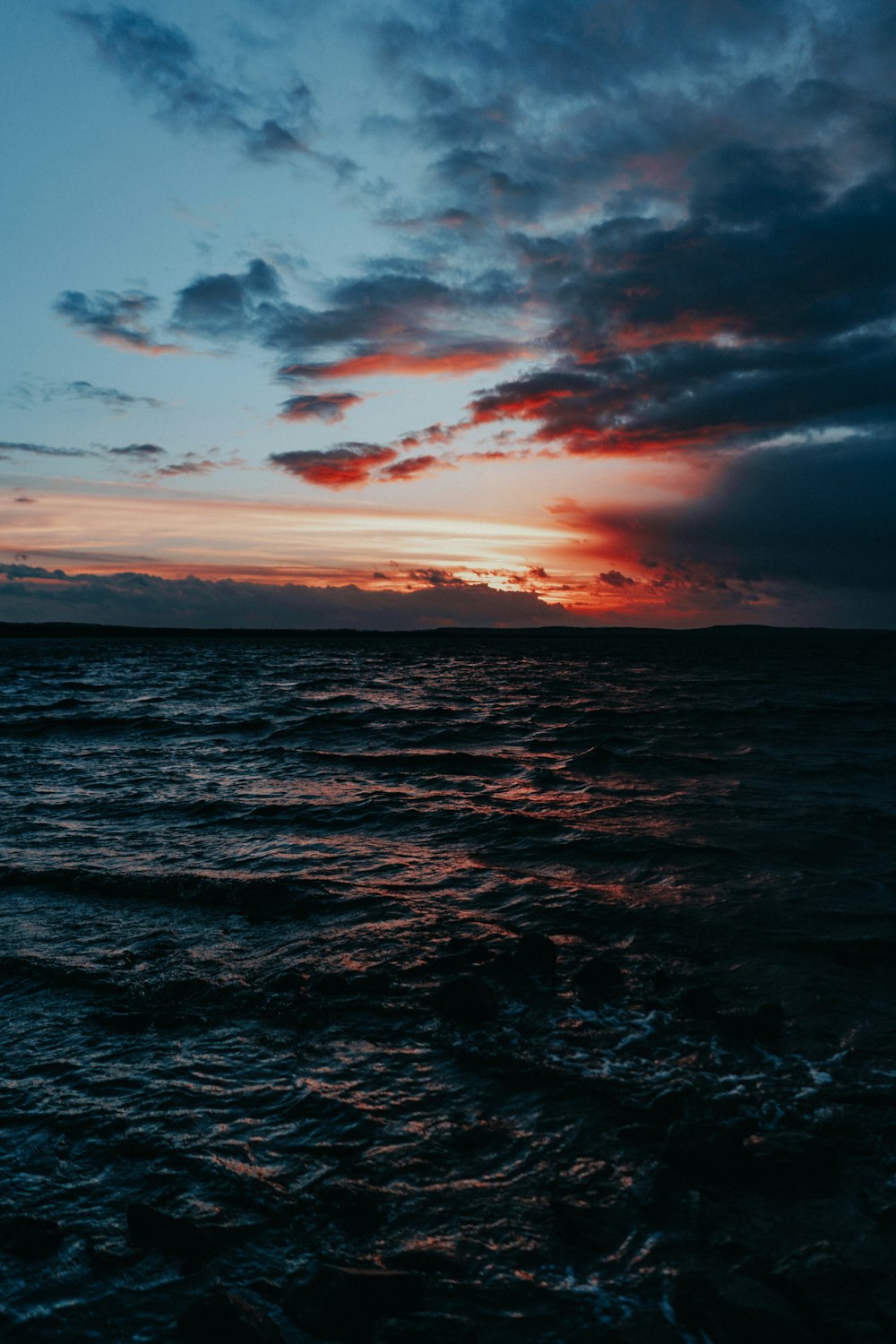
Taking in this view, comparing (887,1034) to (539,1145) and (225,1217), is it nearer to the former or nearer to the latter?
(539,1145)

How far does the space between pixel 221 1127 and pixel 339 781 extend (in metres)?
12.3

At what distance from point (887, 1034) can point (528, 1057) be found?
2.62m

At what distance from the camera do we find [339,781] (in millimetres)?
16875

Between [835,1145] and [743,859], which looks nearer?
[835,1145]

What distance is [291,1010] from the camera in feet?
20.4

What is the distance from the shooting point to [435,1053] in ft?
18.2

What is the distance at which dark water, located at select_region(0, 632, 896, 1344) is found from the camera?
365 centimetres

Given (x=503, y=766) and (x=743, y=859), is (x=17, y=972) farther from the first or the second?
(x=503, y=766)

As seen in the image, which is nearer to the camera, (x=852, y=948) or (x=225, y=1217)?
(x=225, y=1217)

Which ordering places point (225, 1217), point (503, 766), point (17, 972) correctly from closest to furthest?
point (225, 1217) < point (17, 972) < point (503, 766)

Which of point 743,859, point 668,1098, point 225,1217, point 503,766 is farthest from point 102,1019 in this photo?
point 503,766

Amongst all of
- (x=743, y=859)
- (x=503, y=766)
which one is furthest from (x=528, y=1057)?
(x=503, y=766)

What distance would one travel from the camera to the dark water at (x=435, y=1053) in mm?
3652

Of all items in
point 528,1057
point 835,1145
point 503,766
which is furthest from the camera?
point 503,766
